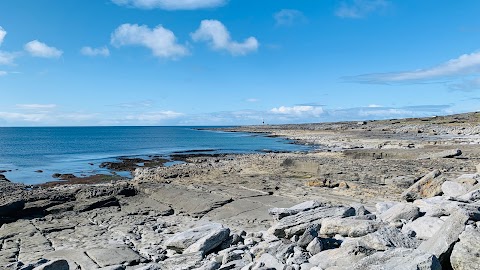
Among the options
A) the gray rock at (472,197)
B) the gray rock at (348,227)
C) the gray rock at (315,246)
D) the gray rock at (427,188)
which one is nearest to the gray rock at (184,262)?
the gray rock at (315,246)

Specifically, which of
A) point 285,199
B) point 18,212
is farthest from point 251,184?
point 18,212

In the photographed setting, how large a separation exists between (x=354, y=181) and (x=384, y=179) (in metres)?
1.39

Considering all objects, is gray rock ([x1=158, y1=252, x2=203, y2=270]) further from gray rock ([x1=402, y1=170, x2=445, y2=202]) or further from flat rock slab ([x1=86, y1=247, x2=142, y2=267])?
gray rock ([x1=402, y1=170, x2=445, y2=202])

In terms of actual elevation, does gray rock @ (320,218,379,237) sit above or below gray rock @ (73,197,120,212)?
above

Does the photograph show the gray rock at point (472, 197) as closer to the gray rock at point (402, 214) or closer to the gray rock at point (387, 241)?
the gray rock at point (402, 214)

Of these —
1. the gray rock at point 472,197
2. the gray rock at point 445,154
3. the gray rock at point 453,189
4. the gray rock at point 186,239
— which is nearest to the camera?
the gray rock at point 186,239

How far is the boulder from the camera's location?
7750 mm

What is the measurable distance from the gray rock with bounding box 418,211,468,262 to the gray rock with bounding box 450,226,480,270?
0.12m

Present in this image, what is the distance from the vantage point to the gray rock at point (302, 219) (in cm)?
905

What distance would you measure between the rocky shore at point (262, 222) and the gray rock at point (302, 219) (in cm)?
3

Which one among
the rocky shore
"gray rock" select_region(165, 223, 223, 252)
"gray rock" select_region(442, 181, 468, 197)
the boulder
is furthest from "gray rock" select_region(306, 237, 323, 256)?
"gray rock" select_region(442, 181, 468, 197)

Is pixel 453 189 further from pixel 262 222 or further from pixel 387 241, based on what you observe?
pixel 387 241

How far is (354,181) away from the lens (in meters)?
19.0

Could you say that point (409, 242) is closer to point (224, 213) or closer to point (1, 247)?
point (224, 213)
